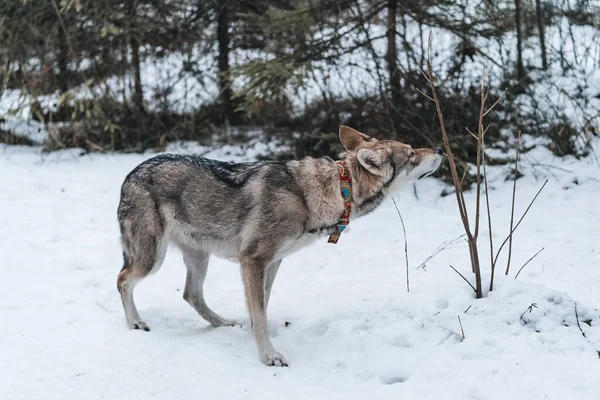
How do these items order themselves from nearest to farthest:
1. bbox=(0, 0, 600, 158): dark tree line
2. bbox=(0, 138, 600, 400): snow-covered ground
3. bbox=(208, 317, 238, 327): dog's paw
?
→ bbox=(0, 138, 600, 400): snow-covered ground
bbox=(208, 317, 238, 327): dog's paw
bbox=(0, 0, 600, 158): dark tree line

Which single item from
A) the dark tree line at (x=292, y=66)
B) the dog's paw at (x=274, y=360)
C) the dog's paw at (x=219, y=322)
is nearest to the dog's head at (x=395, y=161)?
the dog's paw at (x=274, y=360)

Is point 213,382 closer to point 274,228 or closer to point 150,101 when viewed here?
point 274,228

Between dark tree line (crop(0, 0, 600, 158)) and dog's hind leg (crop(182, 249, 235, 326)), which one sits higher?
dark tree line (crop(0, 0, 600, 158))

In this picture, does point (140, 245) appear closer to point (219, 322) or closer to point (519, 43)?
point (219, 322)

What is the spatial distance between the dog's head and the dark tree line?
3.77 meters

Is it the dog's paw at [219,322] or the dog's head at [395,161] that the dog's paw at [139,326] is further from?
the dog's head at [395,161]

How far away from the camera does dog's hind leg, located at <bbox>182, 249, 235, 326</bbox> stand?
5.26 metres

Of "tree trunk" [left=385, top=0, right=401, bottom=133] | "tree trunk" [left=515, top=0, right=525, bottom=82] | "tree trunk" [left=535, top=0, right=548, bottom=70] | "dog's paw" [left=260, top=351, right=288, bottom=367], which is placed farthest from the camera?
"tree trunk" [left=535, top=0, right=548, bottom=70]

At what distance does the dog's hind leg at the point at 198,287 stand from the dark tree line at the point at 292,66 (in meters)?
3.62

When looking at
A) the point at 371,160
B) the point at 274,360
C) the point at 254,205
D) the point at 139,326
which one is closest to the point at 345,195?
the point at 371,160

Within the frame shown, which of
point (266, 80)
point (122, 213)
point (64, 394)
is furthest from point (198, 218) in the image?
point (266, 80)

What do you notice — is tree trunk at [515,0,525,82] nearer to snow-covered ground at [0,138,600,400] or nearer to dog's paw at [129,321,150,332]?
snow-covered ground at [0,138,600,400]

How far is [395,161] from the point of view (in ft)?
15.3

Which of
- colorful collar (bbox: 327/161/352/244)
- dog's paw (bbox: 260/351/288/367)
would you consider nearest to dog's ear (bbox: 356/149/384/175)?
colorful collar (bbox: 327/161/352/244)
